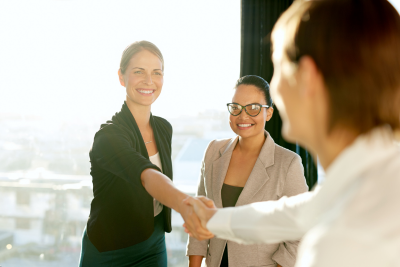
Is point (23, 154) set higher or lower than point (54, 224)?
higher

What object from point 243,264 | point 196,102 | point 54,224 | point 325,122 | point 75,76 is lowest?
point 54,224

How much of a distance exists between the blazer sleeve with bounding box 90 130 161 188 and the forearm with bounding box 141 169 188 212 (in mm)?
39

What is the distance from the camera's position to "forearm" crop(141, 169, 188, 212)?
1418 millimetres

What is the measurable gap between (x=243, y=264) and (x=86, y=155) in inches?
94.1

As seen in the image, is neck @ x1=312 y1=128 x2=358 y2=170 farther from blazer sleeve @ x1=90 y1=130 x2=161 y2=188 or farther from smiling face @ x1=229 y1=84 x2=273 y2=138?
smiling face @ x1=229 y1=84 x2=273 y2=138

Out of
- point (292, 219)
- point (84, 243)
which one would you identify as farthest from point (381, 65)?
point (84, 243)

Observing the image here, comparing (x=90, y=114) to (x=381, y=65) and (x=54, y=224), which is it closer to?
(x=54, y=224)

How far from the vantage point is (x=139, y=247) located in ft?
5.73

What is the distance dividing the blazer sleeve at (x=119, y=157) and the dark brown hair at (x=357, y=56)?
998 millimetres

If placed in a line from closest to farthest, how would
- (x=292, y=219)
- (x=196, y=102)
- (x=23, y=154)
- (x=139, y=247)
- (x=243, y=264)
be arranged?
(x=292, y=219), (x=243, y=264), (x=139, y=247), (x=196, y=102), (x=23, y=154)

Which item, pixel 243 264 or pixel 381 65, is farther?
pixel 243 264

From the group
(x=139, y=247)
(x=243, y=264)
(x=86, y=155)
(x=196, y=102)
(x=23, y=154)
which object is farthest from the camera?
(x=23, y=154)

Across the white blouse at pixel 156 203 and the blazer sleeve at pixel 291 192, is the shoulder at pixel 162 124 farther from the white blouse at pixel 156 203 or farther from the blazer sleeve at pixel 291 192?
the blazer sleeve at pixel 291 192

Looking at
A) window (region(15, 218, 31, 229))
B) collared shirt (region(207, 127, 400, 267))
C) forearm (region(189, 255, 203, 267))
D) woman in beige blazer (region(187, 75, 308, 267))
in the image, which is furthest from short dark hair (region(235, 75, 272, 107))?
window (region(15, 218, 31, 229))
